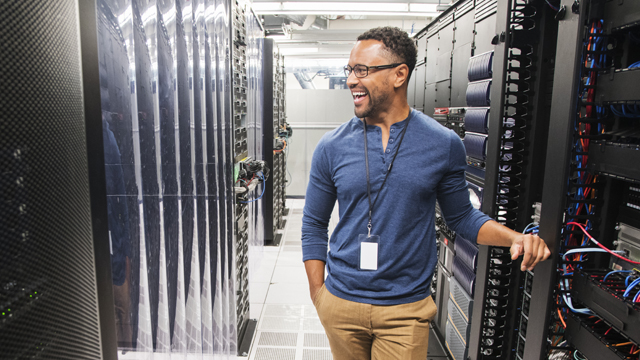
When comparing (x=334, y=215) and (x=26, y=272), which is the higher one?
(x=26, y=272)

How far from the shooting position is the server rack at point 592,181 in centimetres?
95

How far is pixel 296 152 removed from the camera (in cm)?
738

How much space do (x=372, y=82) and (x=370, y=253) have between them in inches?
21.3

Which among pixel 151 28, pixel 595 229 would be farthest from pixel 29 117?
pixel 595 229

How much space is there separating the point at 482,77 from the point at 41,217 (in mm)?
1749

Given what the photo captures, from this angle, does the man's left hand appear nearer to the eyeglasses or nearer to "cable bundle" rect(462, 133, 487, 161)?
the eyeglasses

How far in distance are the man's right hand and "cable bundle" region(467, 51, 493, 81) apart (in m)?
1.12

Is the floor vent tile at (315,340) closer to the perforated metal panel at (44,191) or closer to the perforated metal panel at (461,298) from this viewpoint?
the perforated metal panel at (461,298)

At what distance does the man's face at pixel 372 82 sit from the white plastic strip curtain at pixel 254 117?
2.03m

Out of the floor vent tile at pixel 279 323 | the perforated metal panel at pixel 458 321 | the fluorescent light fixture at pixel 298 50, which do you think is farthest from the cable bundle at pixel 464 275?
the fluorescent light fixture at pixel 298 50

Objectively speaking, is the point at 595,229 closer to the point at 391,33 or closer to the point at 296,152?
the point at 391,33

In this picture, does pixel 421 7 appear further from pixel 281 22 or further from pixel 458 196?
pixel 458 196

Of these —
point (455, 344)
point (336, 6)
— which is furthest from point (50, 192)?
point (336, 6)

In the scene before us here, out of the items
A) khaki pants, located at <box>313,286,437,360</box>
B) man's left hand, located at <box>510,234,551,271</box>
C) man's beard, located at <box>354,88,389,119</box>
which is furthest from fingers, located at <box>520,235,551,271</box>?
man's beard, located at <box>354,88,389,119</box>
